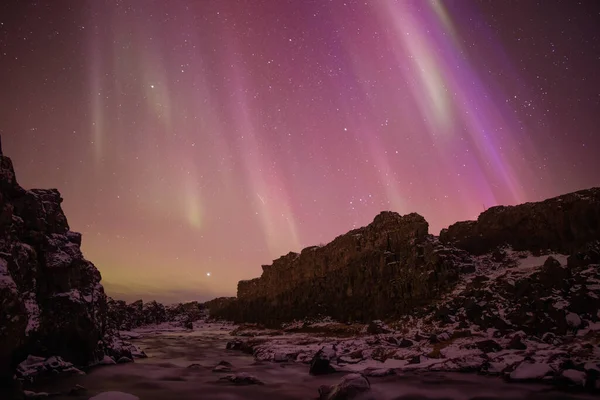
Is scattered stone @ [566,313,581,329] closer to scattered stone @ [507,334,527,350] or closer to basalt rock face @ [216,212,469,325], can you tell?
scattered stone @ [507,334,527,350]

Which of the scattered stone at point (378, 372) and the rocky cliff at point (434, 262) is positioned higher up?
the rocky cliff at point (434, 262)

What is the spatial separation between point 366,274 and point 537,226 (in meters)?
19.6

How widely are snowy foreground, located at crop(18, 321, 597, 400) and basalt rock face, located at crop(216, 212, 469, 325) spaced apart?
35.0 ft

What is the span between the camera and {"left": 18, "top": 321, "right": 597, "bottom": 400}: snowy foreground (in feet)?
47.4

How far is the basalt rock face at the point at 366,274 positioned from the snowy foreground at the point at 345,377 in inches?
420

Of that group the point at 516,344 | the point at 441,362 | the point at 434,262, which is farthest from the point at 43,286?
the point at 434,262

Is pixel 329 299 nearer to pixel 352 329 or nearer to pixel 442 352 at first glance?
pixel 352 329

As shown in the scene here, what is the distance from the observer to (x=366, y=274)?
43.8 m

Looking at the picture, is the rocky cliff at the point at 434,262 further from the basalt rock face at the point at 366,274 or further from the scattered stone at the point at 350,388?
the scattered stone at the point at 350,388

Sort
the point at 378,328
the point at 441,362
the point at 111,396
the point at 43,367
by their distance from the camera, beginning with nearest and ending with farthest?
the point at 111,396 < the point at 43,367 < the point at 441,362 < the point at 378,328

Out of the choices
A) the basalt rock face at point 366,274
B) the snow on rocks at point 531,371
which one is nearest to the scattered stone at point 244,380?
the snow on rocks at point 531,371

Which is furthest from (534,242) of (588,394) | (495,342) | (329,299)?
(329,299)

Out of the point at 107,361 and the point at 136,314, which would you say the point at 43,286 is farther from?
the point at 136,314

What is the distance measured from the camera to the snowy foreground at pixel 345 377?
568 inches
